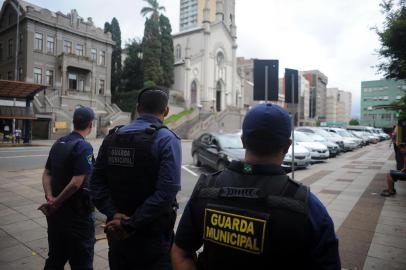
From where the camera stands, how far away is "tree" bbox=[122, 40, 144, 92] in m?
46.9

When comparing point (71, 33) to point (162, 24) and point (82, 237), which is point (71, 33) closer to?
point (162, 24)

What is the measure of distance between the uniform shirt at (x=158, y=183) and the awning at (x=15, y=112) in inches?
945

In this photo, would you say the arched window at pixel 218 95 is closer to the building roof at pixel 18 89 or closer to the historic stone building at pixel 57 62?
the historic stone building at pixel 57 62

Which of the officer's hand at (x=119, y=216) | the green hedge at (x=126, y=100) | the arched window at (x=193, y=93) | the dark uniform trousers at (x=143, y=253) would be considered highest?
the arched window at (x=193, y=93)

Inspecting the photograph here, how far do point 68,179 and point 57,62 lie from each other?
37.9 m

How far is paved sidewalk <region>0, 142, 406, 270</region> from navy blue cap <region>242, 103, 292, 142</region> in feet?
10.5

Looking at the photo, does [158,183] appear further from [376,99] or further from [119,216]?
[376,99]

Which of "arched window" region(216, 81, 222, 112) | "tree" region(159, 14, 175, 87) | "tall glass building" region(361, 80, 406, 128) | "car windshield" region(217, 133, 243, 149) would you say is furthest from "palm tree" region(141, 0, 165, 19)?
"tall glass building" region(361, 80, 406, 128)

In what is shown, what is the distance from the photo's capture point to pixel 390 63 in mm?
11758

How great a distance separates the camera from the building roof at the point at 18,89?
70.2 ft

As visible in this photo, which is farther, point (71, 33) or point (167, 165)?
point (71, 33)

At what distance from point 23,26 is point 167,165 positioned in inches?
1563

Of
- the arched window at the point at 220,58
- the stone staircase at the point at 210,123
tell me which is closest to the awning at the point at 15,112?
the stone staircase at the point at 210,123

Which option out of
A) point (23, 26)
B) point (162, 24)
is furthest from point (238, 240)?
point (162, 24)
